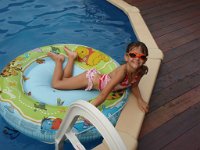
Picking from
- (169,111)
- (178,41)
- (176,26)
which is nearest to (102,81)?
(169,111)

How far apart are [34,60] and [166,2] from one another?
3.39m

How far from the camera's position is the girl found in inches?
100

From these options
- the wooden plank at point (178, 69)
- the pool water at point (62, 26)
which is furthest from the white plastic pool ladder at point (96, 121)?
the pool water at point (62, 26)

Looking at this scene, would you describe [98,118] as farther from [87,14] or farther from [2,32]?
[87,14]

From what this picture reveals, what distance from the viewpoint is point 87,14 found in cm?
510

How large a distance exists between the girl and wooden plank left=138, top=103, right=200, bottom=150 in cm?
27

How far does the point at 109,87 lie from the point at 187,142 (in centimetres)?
91

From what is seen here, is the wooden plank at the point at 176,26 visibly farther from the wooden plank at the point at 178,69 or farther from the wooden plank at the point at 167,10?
the wooden plank at the point at 178,69

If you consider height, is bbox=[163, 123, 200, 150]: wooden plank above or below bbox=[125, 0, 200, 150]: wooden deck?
below

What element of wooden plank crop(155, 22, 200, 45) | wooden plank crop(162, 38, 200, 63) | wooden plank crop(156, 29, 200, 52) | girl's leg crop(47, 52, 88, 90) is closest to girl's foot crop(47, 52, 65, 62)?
girl's leg crop(47, 52, 88, 90)

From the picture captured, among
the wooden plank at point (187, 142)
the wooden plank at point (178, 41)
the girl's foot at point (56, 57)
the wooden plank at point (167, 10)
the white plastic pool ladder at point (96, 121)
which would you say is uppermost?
the white plastic pool ladder at point (96, 121)

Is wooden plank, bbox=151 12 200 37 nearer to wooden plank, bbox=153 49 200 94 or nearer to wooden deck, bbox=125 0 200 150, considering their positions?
wooden deck, bbox=125 0 200 150

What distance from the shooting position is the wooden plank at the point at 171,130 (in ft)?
8.61

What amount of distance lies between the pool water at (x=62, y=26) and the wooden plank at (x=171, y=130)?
1.50 meters
